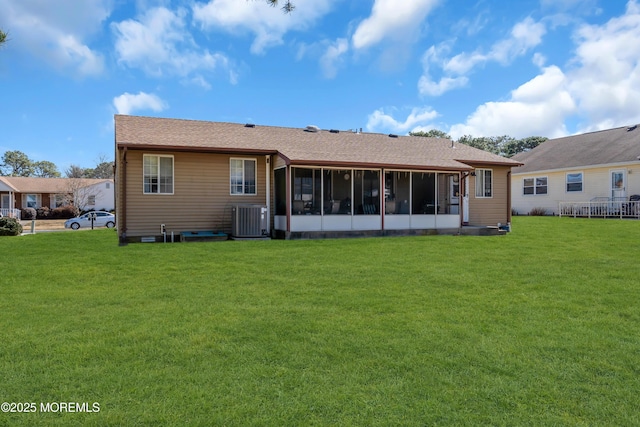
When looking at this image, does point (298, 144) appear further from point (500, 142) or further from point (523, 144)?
point (500, 142)

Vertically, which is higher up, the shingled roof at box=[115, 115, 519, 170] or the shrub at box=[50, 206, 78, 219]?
the shingled roof at box=[115, 115, 519, 170]

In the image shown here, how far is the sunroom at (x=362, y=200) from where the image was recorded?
45.4ft

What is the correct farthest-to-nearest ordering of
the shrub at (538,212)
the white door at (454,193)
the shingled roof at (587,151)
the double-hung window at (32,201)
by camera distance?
the double-hung window at (32,201), the shrub at (538,212), the shingled roof at (587,151), the white door at (454,193)

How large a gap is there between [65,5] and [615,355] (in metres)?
14.7

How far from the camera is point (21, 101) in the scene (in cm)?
2803

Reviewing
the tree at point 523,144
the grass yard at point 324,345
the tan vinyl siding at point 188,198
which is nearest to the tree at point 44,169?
the tan vinyl siding at point 188,198

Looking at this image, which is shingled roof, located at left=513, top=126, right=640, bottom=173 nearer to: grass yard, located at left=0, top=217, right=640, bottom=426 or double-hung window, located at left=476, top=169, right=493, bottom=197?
double-hung window, located at left=476, top=169, right=493, bottom=197

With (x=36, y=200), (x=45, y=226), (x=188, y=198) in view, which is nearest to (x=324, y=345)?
(x=188, y=198)

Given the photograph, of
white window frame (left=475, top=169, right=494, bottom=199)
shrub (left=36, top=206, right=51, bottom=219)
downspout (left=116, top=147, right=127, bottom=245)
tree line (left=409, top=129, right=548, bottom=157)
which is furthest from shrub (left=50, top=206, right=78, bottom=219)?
tree line (left=409, top=129, right=548, bottom=157)

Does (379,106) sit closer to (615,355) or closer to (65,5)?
(65,5)

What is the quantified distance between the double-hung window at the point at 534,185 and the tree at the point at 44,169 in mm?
70691

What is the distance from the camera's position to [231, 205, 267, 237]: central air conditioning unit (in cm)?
Result: 1322

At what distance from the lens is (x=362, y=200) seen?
49.1 feet

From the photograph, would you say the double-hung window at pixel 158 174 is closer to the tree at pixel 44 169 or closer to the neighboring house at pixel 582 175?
the neighboring house at pixel 582 175
